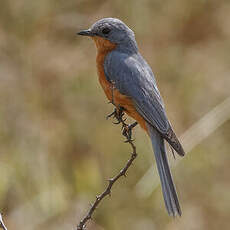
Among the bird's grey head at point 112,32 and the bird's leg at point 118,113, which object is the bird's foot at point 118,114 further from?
the bird's grey head at point 112,32

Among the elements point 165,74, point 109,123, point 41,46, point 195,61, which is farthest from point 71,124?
point 195,61

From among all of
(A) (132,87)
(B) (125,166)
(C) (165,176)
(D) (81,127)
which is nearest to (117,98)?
(A) (132,87)

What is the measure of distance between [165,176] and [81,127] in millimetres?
2123

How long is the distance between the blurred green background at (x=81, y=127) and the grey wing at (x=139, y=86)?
1.31 metres

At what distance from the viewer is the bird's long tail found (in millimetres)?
4572

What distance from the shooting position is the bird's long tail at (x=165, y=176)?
4572 mm

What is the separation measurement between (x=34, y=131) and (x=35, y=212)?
767mm

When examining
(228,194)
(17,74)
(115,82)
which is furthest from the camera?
(228,194)

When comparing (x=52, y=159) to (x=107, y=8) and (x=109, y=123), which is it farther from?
(x=107, y=8)

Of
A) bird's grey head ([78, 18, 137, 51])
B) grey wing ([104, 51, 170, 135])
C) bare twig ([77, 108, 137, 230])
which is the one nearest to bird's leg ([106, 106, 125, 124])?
Answer: bare twig ([77, 108, 137, 230])

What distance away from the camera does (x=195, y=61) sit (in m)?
7.99

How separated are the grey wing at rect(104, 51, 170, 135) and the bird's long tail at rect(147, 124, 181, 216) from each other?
8cm

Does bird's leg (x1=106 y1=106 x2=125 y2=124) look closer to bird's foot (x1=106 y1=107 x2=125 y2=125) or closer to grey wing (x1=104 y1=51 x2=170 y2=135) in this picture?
bird's foot (x1=106 y1=107 x2=125 y2=125)

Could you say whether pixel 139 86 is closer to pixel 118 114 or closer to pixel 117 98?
pixel 117 98
